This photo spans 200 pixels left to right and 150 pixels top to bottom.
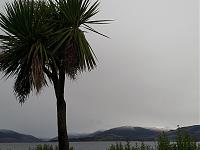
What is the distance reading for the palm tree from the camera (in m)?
11.8

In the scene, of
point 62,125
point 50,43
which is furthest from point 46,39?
point 62,125

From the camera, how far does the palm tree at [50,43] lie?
11797 mm

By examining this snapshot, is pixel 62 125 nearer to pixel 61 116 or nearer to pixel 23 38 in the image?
pixel 61 116

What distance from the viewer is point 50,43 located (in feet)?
40.4

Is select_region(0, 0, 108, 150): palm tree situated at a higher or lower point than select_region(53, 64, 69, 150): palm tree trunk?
higher

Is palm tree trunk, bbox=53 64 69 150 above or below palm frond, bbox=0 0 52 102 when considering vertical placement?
below

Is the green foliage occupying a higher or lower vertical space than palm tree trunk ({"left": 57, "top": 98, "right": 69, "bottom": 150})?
higher

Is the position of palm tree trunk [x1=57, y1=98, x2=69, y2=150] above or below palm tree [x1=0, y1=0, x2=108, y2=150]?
below

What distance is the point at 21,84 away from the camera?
42.1 ft

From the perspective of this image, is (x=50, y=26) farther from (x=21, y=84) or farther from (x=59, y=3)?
(x=21, y=84)

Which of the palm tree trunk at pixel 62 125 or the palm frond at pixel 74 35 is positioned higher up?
the palm frond at pixel 74 35

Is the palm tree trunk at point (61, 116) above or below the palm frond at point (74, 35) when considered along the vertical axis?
below

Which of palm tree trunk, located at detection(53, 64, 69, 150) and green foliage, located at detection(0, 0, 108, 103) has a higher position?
green foliage, located at detection(0, 0, 108, 103)

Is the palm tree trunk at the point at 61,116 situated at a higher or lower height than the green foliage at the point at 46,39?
lower
